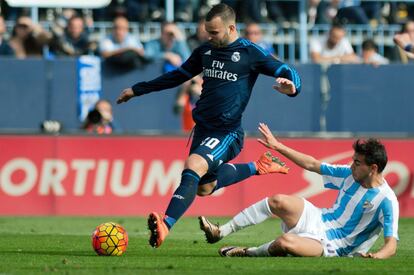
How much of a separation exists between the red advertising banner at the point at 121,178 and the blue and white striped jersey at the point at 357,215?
7425mm

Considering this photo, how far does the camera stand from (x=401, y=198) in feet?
60.5

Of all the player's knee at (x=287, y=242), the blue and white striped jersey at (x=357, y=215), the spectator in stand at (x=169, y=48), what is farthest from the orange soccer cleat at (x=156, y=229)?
the spectator in stand at (x=169, y=48)

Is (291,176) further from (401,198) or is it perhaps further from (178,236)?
(178,236)

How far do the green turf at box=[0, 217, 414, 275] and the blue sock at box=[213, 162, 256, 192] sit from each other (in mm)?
715

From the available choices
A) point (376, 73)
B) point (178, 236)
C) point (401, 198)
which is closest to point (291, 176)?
point (401, 198)

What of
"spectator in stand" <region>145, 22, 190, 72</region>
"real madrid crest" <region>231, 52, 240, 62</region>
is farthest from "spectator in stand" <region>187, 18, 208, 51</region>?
"real madrid crest" <region>231, 52, 240, 62</region>

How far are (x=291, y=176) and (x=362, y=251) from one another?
7809 mm

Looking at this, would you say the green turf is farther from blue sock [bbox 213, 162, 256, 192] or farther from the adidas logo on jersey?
blue sock [bbox 213, 162, 256, 192]

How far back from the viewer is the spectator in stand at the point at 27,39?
66.4 ft

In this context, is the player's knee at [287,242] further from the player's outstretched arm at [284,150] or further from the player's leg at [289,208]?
the player's outstretched arm at [284,150]

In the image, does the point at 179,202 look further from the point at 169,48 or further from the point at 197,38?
the point at 197,38

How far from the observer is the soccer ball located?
11.0 m

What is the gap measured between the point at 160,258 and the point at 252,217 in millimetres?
942

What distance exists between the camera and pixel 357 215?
10.4m
